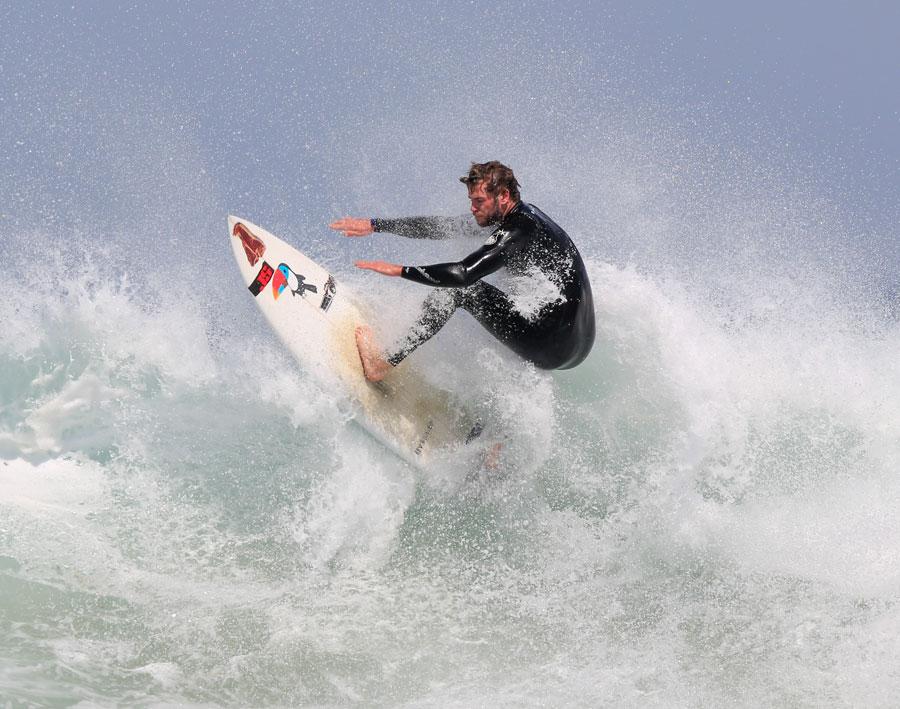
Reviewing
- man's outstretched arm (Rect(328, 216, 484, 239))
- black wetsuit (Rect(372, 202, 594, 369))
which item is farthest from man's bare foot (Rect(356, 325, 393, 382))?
man's outstretched arm (Rect(328, 216, 484, 239))

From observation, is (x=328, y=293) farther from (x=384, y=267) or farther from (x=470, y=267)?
(x=470, y=267)

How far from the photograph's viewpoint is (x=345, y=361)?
6.26m

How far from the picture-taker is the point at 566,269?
5.59 m

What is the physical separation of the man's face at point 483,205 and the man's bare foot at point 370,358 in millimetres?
1208

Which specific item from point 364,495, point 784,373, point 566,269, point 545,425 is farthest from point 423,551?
point 784,373

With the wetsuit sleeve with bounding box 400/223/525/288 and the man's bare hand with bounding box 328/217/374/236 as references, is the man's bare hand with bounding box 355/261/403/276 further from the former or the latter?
the man's bare hand with bounding box 328/217/374/236

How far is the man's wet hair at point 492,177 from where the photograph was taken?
5.35 metres

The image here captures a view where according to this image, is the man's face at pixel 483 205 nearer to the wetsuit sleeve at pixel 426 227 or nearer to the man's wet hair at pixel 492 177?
the man's wet hair at pixel 492 177

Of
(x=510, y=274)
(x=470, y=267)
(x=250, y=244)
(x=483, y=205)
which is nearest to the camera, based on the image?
(x=470, y=267)

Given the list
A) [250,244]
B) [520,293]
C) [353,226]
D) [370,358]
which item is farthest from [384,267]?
[250,244]

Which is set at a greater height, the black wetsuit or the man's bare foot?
the black wetsuit

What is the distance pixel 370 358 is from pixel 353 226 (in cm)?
94

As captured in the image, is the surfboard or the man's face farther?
the surfboard

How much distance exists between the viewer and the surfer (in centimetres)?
533
